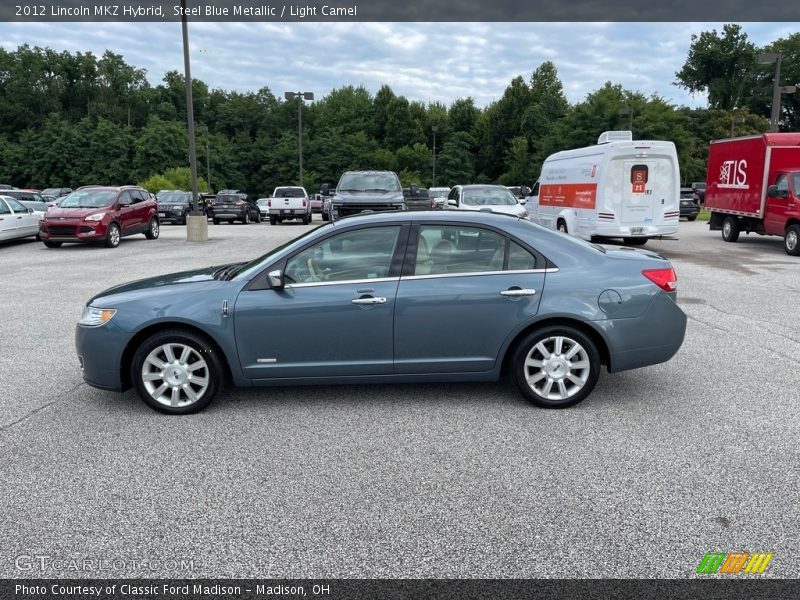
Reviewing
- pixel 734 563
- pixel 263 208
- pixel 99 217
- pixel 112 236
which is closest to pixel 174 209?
pixel 263 208

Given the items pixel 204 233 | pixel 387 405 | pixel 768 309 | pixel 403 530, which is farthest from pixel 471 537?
pixel 204 233

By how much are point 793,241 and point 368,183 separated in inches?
438

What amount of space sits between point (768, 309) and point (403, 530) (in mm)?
7892

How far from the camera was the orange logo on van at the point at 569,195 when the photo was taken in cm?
1662

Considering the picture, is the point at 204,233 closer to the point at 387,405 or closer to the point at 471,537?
the point at 387,405

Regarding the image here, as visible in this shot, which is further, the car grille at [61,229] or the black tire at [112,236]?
the black tire at [112,236]

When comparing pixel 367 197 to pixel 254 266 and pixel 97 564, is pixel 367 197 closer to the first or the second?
pixel 254 266

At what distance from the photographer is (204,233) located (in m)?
21.2

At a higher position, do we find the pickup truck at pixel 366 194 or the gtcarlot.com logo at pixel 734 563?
the pickup truck at pixel 366 194

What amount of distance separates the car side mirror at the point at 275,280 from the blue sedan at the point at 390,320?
0.03 feet

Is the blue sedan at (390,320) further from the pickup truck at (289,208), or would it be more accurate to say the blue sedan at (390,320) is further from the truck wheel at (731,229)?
the pickup truck at (289,208)

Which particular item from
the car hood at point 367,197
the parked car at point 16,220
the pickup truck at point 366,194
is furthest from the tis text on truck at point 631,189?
the parked car at point 16,220

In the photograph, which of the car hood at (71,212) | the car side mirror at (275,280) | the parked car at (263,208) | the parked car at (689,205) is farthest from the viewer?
the parked car at (263,208)

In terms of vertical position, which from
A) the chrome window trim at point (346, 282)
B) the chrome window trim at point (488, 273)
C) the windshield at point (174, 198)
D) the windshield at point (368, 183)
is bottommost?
the windshield at point (174, 198)
